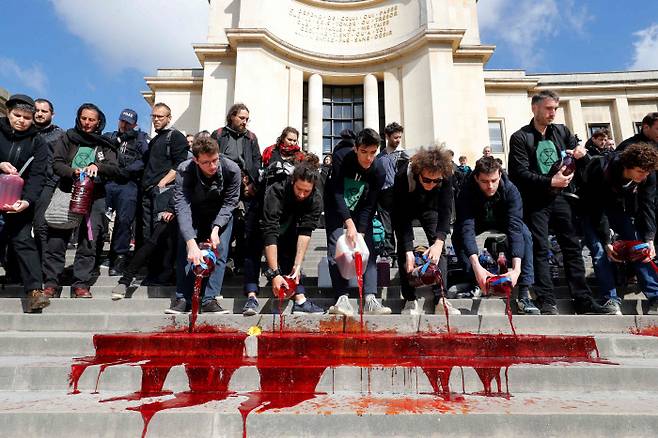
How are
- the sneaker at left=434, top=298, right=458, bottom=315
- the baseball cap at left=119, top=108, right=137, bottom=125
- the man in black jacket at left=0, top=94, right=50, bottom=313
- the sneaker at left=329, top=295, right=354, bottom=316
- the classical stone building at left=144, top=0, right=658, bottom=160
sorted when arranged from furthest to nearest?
the classical stone building at left=144, top=0, right=658, bottom=160
the baseball cap at left=119, top=108, right=137, bottom=125
the man in black jacket at left=0, top=94, right=50, bottom=313
the sneaker at left=434, top=298, right=458, bottom=315
the sneaker at left=329, top=295, right=354, bottom=316

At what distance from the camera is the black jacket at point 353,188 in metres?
4.48

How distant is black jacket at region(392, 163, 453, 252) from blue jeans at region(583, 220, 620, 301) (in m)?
1.83

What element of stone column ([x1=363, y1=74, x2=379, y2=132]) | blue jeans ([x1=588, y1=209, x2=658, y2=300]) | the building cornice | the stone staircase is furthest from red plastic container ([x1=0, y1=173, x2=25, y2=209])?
stone column ([x1=363, y1=74, x2=379, y2=132])

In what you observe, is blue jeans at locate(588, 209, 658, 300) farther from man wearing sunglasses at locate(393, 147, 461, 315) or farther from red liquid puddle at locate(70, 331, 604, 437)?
man wearing sunglasses at locate(393, 147, 461, 315)

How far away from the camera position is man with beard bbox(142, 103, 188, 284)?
526cm

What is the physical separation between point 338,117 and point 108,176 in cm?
1421

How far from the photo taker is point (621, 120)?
2098 centimetres

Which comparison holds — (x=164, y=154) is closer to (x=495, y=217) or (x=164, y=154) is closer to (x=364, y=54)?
(x=495, y=217)

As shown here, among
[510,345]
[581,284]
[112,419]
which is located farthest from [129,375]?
[581,284]

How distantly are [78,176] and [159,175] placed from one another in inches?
37.4

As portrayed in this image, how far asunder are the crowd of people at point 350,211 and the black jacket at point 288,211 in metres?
0.01

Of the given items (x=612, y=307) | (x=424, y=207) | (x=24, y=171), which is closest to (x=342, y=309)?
(x=424, y=207)

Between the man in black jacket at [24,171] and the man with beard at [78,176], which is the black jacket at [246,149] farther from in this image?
the man in black jacket at [24,171]

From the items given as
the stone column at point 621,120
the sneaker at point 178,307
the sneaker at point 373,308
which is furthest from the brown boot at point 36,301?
the stone column at point 621,120
